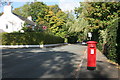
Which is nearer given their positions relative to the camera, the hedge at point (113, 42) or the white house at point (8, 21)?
the hedge at point (113, 42)

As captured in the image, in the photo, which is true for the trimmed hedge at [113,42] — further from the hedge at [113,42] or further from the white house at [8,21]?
the white house at [8,21]

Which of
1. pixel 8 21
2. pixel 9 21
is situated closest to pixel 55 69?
pixel 8 21

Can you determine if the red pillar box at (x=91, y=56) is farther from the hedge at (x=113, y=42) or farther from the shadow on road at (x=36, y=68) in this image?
the hedge at (x=113, y=42)

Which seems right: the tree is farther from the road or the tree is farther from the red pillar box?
the red pillar box


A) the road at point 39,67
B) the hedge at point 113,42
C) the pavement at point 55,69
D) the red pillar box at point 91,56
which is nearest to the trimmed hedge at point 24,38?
the road at point 39,67

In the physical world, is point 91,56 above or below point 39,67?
above

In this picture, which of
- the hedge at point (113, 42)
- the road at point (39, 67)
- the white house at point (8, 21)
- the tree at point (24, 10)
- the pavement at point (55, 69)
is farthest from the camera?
the tree at point (24, 10)

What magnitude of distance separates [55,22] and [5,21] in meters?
16.1

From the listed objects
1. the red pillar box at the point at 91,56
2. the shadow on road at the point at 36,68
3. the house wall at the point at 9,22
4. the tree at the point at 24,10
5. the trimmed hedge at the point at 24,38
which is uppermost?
the tree at the point at 24,10

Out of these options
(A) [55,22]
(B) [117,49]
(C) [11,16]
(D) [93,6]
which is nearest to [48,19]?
(A) [55,22]

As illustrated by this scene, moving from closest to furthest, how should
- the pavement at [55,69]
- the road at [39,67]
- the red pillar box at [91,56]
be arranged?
the pavement at [55,69], the road at [39,67], the red pillar box at [91,56]

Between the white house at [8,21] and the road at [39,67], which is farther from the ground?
the white house at [8,21]

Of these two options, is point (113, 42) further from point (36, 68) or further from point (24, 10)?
point (24, 10)

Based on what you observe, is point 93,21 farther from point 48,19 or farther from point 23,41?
point 48,19
